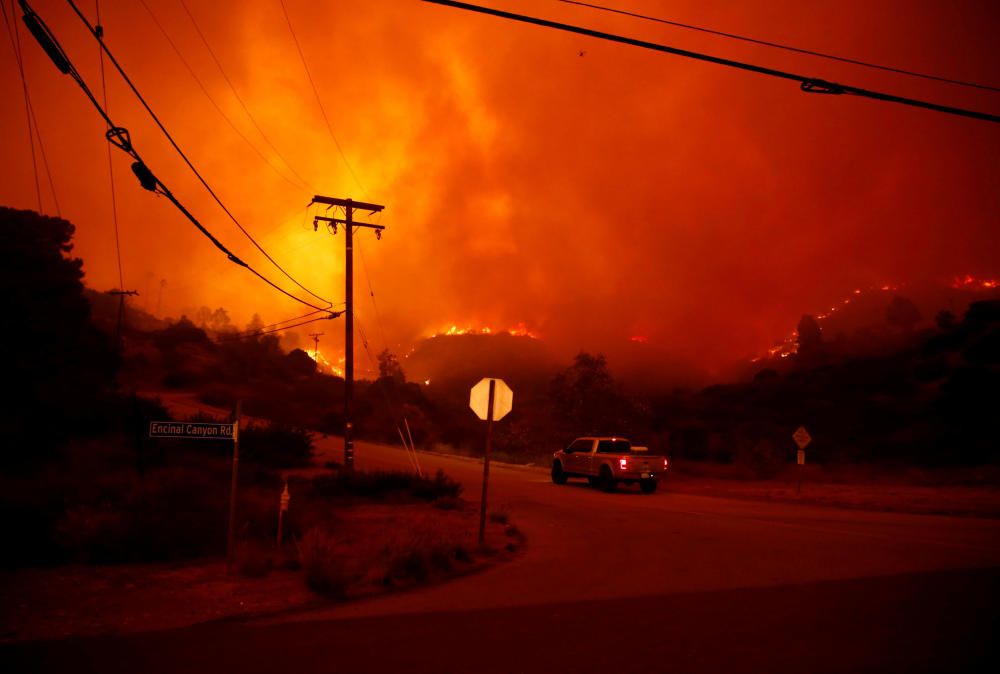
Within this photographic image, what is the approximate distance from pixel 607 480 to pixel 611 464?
2.45 feet

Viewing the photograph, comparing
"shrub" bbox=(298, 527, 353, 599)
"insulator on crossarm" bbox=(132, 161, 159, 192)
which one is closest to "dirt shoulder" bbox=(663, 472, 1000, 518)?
"shrub" bbox=(298, 527, 353, 599)

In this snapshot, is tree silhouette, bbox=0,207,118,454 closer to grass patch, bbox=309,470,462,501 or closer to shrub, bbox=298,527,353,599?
grass patch, bbox=309,470,462,501

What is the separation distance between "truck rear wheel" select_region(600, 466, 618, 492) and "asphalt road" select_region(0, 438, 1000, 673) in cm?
1203

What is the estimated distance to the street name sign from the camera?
9.52 metres

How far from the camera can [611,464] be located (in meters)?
25.0

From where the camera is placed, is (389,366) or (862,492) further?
(389,366)

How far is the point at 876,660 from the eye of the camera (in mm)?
5859

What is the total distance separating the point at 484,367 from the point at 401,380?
79.4 m

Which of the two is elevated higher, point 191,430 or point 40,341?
point 40,341

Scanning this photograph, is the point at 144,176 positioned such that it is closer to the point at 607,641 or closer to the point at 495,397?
the point at 495,397

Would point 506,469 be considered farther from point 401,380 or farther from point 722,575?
point 401,380

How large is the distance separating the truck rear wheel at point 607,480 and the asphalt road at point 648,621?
12.0 meters

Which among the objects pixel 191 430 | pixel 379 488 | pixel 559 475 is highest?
pixel 191 430

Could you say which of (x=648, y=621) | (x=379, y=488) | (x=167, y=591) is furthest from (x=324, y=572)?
(x=379, y=488)
